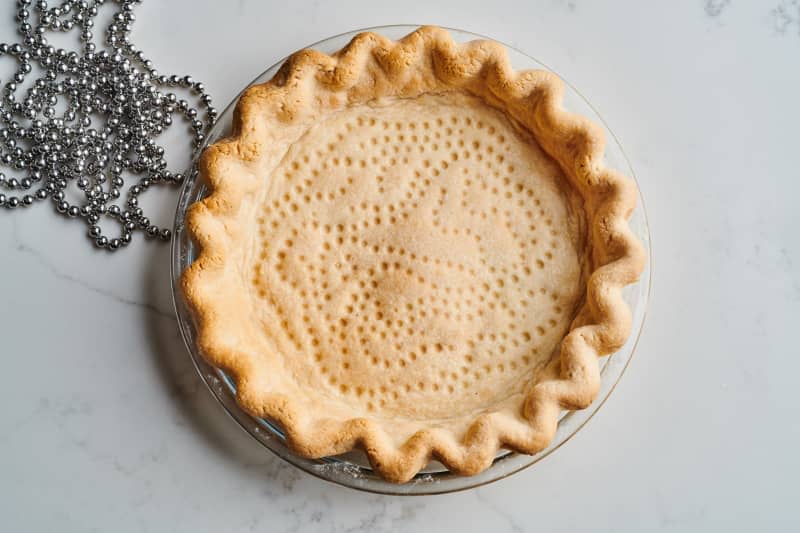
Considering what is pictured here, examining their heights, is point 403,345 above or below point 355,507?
above

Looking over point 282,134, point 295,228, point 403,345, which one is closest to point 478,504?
point 403,345

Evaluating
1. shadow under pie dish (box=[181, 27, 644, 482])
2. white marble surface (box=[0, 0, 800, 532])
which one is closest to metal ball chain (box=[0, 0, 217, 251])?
white marble surface (box=[0, 0, 800, 532])

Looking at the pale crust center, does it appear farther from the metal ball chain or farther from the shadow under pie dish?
the metal ball chain

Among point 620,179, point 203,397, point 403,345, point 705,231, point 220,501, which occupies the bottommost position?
point 220,501

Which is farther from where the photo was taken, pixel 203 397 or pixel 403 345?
pixel 203 397

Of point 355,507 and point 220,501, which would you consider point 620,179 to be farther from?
point 220,501

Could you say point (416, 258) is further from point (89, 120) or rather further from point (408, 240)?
point (89, 120)
